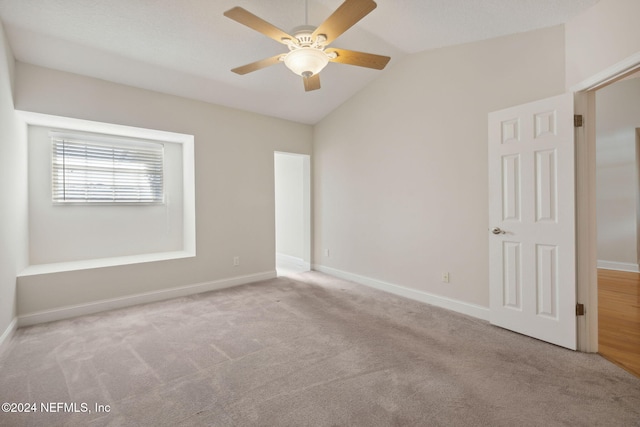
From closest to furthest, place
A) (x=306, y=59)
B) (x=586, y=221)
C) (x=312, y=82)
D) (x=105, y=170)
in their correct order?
(x=306, y=59)
(x=586, y=221)
(x=312, y=82)
(x=105, y=170)

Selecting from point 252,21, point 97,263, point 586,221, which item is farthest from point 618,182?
point 97,263

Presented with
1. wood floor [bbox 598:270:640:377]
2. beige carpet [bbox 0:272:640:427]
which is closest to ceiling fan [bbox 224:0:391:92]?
beige carpet [bbox 0:272:640:427]

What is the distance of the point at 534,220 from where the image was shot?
2.65 metres

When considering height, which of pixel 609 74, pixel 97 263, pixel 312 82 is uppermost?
pixel 312 82

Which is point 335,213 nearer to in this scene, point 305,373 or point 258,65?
point 258,65

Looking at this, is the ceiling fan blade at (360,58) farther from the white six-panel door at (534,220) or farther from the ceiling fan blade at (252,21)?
the white six-panel door at (534,220)

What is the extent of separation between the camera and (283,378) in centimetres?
206

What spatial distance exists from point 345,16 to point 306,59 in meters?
0.44

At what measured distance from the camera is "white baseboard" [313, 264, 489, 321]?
10.4 ft

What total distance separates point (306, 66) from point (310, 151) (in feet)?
10.3

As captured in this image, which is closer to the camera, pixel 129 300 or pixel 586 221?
pixel 586 221

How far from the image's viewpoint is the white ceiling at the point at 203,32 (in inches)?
98.3

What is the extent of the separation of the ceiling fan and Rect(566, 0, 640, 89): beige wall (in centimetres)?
159

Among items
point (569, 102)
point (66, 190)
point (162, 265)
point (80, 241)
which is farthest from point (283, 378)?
point (66, 190)
